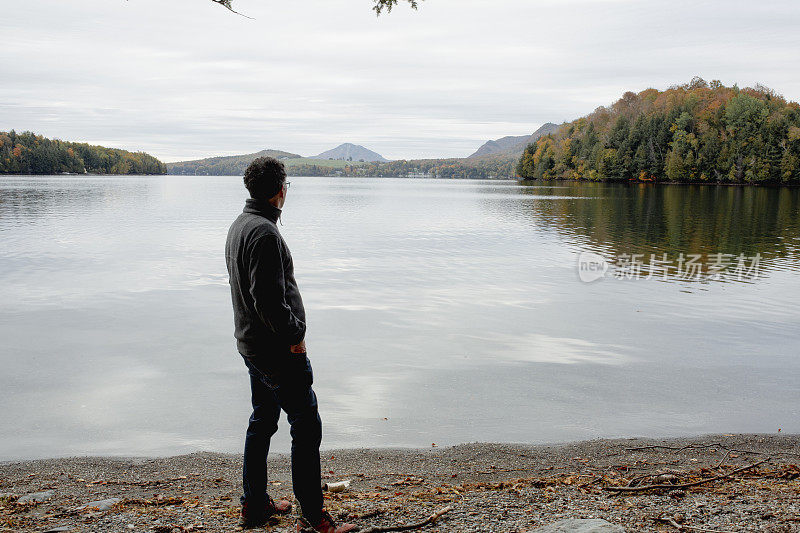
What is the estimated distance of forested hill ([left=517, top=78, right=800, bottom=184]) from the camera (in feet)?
373

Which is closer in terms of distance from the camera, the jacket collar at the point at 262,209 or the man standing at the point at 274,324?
the man standing at the point at 274,324

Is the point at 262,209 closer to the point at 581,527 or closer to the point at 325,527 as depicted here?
the point at 325,527

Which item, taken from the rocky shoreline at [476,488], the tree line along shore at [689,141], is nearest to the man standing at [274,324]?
the rocky shoreline at [476,488]

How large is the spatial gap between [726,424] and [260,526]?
22.0ft

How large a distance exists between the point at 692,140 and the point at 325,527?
137956 mm

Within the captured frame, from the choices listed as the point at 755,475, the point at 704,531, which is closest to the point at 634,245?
the point at 755,475

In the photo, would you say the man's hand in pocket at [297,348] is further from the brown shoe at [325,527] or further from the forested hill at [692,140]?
the forested hill at [692,140]

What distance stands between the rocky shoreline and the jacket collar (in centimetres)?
235

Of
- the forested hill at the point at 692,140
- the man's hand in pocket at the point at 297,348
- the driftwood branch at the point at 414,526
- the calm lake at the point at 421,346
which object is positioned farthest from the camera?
the forested hill at the point at 692,140

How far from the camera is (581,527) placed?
4379 mm

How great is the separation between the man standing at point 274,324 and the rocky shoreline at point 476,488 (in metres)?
0.49

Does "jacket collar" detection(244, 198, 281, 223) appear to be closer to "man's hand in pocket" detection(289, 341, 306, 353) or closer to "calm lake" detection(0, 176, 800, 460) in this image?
"man's hand in pocket" detection(289, 341, 306, 353)

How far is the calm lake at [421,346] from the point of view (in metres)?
8.47

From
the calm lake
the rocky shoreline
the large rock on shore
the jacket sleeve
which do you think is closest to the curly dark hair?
the jacket sleeve
